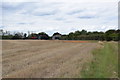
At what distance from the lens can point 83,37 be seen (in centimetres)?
7238

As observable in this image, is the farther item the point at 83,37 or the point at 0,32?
the point at 83,37

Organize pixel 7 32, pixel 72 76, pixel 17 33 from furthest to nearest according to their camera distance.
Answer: pixel 17 33
pixel 7 32
pixel 72 76

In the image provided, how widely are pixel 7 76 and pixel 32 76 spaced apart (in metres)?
0.95

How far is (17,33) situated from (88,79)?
6637cm

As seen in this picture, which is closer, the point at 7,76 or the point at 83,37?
the point at 7,76

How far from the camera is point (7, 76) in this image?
7492mm

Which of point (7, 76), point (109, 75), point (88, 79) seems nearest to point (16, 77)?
point (7, 76)

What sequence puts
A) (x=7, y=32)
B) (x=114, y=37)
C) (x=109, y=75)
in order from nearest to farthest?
(x=109, y=75) → (x=114, y=37) → (x=7, y=32)

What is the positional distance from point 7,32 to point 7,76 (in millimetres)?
60950

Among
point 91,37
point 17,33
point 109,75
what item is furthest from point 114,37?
point 109,75

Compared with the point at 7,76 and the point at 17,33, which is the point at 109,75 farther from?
the point at 17,33

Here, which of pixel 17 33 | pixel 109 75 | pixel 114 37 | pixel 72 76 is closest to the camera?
pixel 72 76

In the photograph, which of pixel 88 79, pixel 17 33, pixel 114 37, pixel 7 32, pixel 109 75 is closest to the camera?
pixel 88 79

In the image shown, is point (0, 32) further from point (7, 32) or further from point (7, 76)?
point (7, 76)
